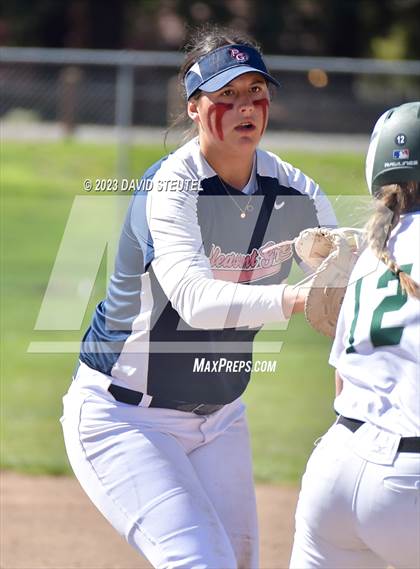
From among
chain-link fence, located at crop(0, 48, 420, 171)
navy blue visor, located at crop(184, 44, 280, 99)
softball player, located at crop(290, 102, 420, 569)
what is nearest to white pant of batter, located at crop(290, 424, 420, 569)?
softball player, located at crop(290, 102, 420, 569)

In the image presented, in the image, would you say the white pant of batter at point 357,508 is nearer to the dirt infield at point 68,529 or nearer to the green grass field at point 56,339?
the dirt infield at point 68,529

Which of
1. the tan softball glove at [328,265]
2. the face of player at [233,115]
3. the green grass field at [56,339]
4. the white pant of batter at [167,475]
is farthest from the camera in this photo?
the green grass field at [56,339]

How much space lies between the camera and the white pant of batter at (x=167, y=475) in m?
3.15

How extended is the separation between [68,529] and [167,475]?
8.39 ft

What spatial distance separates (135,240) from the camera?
337cm

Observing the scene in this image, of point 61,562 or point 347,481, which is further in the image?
point 61,562

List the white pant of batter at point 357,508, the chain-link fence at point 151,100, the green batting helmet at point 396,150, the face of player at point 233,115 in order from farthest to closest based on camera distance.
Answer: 1. the chain-link fence at point 151,100
2. the face of player at point 233,115
3. the green batting helmet at point 396,150
4. the white pant of batter at point 357,508

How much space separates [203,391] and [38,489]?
3.16m

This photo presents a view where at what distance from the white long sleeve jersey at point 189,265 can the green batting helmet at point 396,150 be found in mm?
571

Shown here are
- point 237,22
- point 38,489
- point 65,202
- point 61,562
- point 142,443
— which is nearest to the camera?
point 142,443

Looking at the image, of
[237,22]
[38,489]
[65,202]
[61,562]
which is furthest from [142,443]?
[237,22]

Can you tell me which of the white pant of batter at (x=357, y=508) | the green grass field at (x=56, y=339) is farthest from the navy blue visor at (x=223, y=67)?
the green grass field at (x=56, y=339)

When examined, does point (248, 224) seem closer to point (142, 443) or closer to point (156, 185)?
point (156, 185)

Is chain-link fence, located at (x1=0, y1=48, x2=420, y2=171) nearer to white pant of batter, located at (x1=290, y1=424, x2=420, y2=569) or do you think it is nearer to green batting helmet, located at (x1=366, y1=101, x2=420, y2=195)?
green batting helmet, located at (x1=366, y1=101, x2=420, y2=195)
